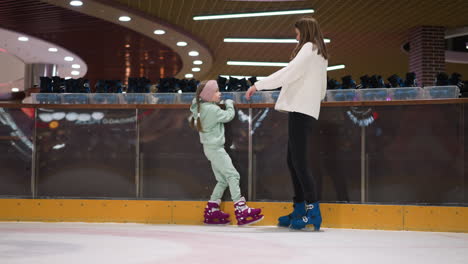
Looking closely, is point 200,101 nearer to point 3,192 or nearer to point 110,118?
point 110,118

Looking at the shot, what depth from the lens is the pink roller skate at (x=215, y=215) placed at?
4.83 meters

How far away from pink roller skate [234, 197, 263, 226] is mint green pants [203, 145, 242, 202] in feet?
0.20

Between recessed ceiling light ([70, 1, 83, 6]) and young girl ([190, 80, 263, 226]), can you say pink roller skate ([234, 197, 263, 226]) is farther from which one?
recessed ceiling light ([70, 1, 83, 6])

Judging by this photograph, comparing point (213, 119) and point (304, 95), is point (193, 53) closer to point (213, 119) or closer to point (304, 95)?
point (213, 119)

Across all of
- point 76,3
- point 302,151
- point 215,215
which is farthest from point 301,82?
point 76,3

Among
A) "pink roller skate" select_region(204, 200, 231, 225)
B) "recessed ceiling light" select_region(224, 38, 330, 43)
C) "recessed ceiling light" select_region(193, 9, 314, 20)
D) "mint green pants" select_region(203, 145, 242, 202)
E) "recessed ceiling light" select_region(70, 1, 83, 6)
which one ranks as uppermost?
"recessed ceiling light" select_region(193, 9, 314, 20)

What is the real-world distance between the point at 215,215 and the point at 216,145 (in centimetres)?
54

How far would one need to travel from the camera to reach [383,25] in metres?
11.5

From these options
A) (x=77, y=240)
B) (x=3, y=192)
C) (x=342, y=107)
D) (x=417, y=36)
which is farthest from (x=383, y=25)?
(x=77, y=240)

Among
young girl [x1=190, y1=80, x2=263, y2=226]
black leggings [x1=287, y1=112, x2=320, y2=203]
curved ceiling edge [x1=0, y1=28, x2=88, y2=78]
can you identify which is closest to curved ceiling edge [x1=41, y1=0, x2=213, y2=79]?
curved ceiling edge [x1=0, y1=28, x2=88, y2=78]

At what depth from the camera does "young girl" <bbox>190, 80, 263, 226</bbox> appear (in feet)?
15.5

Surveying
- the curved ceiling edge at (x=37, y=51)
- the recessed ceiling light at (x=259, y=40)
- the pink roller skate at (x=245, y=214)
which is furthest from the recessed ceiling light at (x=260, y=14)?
the pink roller skate at (x=245, y=214)

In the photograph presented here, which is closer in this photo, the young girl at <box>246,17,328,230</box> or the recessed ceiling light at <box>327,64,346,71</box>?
the young girl at <box>246,17,328,230</box>

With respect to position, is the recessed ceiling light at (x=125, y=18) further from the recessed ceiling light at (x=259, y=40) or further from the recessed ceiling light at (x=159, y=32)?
the recessed ceiling light at (x=259, y=40)
